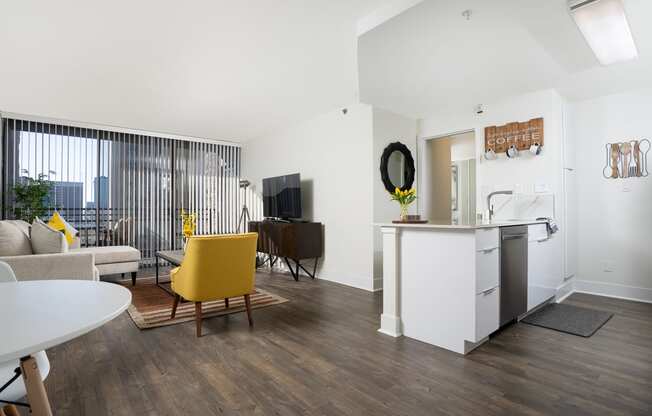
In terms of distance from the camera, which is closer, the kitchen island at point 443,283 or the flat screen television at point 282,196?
the kitchen island at point 443,283

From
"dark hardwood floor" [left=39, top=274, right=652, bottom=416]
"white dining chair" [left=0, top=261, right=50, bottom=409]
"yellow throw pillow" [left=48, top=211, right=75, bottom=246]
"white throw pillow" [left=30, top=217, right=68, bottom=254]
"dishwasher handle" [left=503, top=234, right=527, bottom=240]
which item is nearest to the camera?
"white dining chair" [left=0, top=261, right=50, bottom=409]

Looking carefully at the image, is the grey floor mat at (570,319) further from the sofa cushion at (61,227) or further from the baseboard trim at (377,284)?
the sofa cushion at (61,227)

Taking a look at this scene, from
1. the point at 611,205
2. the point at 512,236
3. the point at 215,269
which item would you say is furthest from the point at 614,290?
the point at 215,269

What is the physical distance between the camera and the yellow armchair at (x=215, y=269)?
104 inches

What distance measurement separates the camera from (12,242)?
280 cm

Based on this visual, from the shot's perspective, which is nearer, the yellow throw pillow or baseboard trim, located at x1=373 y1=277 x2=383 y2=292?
baseboard trim, located at x1=373 y1=277 x2=383 y2=292

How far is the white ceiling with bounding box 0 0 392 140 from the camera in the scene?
2.51 metres

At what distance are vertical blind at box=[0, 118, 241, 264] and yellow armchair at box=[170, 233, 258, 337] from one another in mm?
3713

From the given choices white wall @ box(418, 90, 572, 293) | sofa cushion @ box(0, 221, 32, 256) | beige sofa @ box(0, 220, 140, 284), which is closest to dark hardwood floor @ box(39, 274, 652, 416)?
beige sofa @ box(0, 220, 140, 284)

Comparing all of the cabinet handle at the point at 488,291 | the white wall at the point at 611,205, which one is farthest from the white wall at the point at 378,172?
the white wall at the point at 611,205

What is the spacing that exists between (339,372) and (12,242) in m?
2.90

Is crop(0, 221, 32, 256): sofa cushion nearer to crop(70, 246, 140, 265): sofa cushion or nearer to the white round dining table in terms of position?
crop(70, 246, 140, 265): sofa cushion

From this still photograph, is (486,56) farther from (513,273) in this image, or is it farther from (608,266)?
(608,266)

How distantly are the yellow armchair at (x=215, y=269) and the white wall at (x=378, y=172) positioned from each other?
6.13 ft
